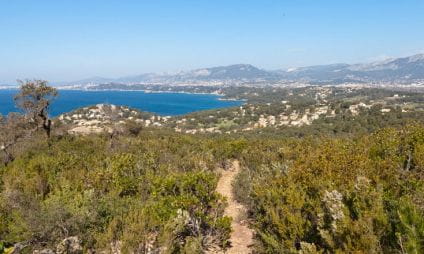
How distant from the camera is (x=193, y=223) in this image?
1028 centimetres

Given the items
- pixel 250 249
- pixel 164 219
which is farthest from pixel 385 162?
pixel 164 219

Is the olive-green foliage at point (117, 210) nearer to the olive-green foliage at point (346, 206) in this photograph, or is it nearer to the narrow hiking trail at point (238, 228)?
the narrow hiking trail at point (238, 228)

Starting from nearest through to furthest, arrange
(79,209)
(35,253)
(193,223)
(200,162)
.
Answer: (35,253), (79,209), (193,223), (200,162)

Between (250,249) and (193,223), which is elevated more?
(193,223)

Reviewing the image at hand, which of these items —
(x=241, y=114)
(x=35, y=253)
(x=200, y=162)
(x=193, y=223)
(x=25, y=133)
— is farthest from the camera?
(x=241, y=114)

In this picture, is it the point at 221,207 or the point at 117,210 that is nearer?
the point at 117,210

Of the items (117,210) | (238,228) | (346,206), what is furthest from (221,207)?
(346,206)

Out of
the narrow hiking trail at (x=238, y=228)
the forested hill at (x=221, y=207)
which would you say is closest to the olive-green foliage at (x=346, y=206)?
the forested hill at (x=221, y=207)

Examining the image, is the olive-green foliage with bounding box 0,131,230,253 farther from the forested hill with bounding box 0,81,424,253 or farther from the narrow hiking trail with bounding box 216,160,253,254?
→ the narrow hiking trail with bounding box 216,160,253,254

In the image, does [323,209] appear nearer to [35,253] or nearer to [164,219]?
[164,219]

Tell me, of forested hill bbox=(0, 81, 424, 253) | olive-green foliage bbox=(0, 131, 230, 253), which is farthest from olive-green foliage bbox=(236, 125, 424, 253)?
olive-green foliage bbox=(0, 131, 230, 253)

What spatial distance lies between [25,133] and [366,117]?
67364 mm

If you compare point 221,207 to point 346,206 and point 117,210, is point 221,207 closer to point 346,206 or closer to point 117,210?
point 117,210

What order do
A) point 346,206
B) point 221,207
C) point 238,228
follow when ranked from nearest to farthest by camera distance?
point 346,206, point 221,207, point 238,228
